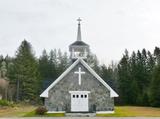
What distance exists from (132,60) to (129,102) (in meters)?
11.4

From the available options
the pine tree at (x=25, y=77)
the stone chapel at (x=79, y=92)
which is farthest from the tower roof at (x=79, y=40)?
the pine tree at (x=25, y=77)

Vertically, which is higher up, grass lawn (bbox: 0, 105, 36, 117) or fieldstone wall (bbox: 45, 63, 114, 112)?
fieldstone wall (bbox: 45, 63, 114, 112)

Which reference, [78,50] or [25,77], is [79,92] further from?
[25,77]

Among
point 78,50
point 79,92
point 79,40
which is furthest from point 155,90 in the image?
point 79,92

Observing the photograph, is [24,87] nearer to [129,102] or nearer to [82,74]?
[129,102]

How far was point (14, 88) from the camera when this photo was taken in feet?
233

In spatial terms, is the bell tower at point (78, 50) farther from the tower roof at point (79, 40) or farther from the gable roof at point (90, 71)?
the gable roof at point (90, 71)

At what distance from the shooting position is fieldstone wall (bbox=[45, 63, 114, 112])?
122ft

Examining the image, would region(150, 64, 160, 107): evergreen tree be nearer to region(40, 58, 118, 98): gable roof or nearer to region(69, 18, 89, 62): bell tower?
region(69, 18, 89, 62): bell tower

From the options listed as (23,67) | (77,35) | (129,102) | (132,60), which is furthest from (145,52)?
(77,35)

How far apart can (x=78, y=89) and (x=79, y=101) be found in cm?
124

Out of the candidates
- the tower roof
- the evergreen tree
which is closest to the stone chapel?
the tower roof

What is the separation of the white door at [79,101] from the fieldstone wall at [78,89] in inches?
12.6

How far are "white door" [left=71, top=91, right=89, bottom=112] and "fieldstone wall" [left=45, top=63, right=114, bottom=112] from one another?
1.05ft
